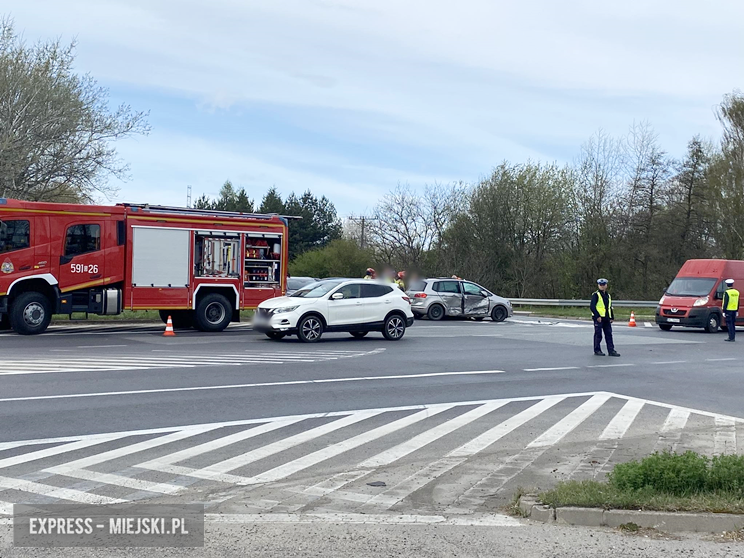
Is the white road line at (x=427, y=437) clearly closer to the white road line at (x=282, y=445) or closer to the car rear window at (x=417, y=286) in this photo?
the white road line at (x=282, y=445)

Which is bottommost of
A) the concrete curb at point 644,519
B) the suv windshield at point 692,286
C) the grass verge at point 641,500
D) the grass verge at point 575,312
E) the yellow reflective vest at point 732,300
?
the concrete curb at point 644,519

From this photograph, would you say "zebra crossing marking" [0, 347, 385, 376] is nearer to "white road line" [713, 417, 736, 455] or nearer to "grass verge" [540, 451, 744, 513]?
"white road line" [713, 417, 736, 455]

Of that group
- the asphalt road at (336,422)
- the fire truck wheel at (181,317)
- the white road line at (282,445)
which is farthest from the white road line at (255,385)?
the fire truck wheel at (181,317)

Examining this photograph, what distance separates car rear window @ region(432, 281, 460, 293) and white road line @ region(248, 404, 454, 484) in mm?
21495

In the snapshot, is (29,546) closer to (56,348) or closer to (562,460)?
(562,460)

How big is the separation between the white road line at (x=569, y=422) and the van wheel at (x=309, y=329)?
9245 mm

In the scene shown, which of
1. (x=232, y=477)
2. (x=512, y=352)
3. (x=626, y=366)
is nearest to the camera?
(x=232, y=477)

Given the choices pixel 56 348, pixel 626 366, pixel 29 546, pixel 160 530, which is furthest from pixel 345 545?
pixel 56 348

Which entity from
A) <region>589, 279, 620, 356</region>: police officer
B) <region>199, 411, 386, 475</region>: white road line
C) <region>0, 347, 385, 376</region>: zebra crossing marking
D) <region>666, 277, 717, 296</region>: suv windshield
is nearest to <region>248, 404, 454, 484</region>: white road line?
<region>199, 411, 386, 475</region>: white road line

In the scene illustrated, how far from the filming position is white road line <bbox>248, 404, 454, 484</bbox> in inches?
301

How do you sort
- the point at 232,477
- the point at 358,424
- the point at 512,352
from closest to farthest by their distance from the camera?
the point at 232,477 < the point at 358,424 < the point at 512,352

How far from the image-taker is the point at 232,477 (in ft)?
24.7

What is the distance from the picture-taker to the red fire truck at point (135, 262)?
839 inches

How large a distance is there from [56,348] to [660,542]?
50.5 ft
